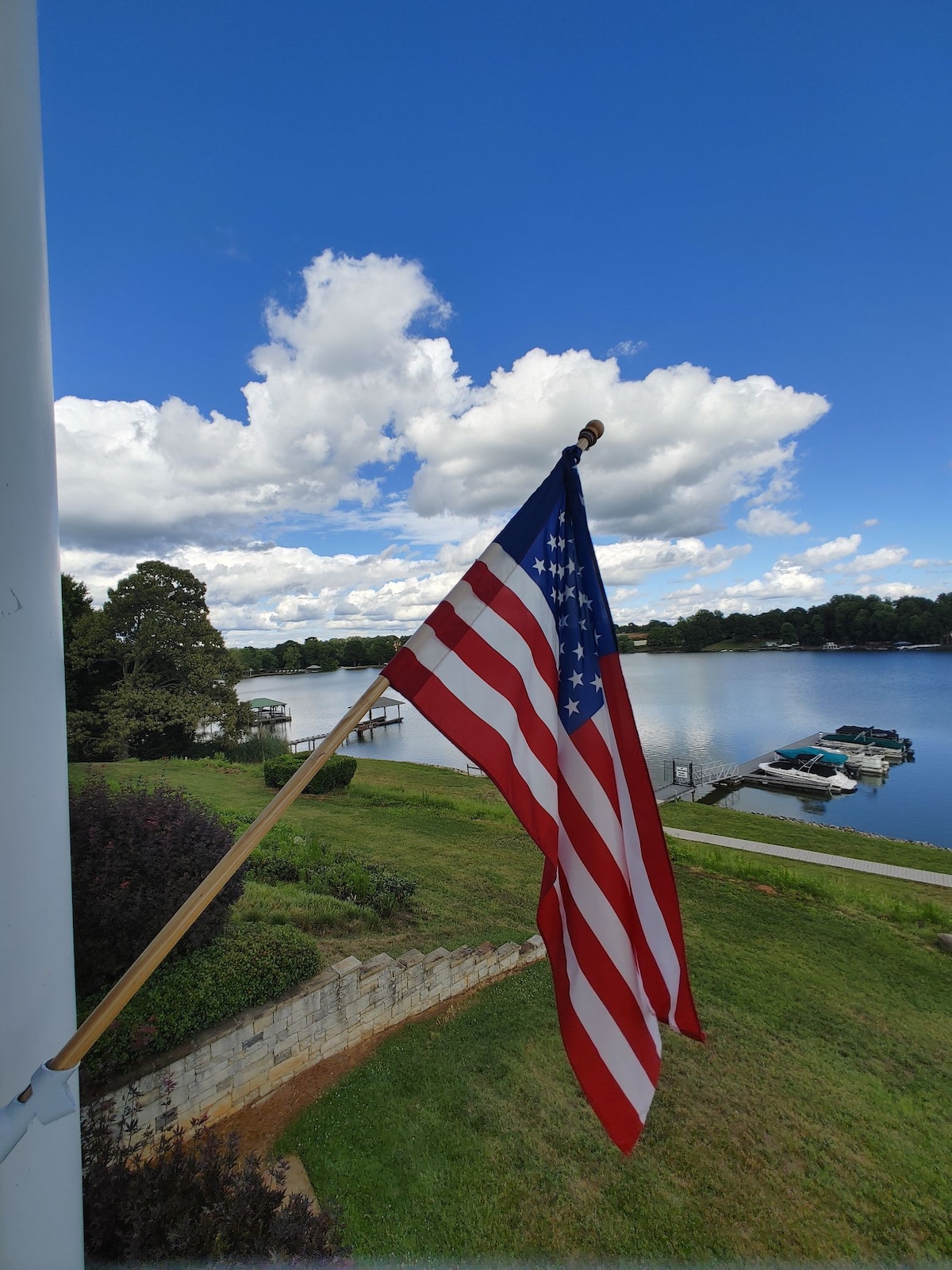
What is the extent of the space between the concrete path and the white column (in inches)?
605

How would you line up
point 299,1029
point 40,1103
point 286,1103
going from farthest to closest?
point 299,1029 < point 286,1103 < point 40,1103

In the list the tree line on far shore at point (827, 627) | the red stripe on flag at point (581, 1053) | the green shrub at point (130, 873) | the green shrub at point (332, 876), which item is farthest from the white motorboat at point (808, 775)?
the tree line on far shore at point (827, 627)

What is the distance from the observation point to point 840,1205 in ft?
13.4

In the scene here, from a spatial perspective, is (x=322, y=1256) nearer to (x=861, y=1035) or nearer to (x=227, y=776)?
(x=861, y=1035)

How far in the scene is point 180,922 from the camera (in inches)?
66.9

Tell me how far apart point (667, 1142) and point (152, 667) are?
79.9 feet

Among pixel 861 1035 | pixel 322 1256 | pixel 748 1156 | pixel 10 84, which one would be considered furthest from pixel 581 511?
pixel 861 1035

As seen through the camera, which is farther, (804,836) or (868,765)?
(868,765)

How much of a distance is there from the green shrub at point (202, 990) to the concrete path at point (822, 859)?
12311mm

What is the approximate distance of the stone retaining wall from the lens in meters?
4.23

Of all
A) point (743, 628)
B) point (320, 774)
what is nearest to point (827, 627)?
point (743, 628)

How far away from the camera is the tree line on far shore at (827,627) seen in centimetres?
10000

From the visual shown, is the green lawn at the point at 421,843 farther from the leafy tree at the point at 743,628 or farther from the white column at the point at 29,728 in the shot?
the leafy tree at the point at 743,628

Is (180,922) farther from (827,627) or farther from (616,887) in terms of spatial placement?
(827,627)
